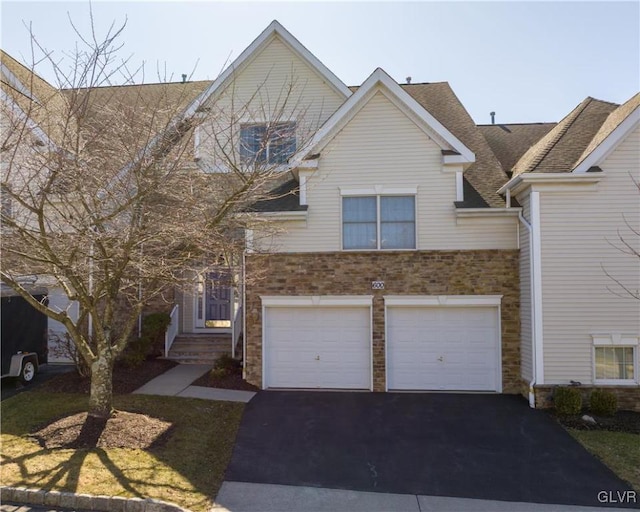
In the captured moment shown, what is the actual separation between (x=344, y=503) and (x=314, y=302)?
5772 millimetres

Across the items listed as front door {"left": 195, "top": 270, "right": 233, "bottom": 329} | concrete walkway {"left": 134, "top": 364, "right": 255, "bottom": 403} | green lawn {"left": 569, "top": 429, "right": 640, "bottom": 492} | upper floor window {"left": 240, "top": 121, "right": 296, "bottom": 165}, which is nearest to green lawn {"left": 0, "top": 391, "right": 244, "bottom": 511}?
concrete walkway {"left": 134, "top": 364, "right": 255, "bottom": 403}

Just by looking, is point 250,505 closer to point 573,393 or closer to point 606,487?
point 606,487

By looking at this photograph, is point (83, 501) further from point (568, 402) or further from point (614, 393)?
point (614, 393)

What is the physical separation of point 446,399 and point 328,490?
16.9ft

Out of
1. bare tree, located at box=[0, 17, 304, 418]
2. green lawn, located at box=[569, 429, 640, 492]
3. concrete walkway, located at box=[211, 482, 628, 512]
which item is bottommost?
green lawn, located at box=[569, 429, 640, 492]

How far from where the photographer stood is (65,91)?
7.60 m

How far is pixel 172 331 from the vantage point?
1334 centimetres

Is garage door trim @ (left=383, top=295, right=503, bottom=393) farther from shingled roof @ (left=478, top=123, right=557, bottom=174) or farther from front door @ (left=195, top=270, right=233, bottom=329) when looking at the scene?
front door @ (left=195, top=270, right=233, bottom=329)

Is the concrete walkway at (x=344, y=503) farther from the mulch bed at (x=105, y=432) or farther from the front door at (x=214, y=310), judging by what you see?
the front door at (x=214, y=310)

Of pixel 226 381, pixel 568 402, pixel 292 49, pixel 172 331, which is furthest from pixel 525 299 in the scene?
pixel 172 331

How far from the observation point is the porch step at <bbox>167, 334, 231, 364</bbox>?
12922mm

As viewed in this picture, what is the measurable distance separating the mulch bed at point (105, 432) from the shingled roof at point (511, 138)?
1162cm

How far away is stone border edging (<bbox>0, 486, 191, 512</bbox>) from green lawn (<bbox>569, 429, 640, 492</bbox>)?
6.38 meters

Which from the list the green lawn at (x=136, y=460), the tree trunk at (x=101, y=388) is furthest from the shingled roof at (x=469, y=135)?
the tree trunk at (x=101, y=388)
